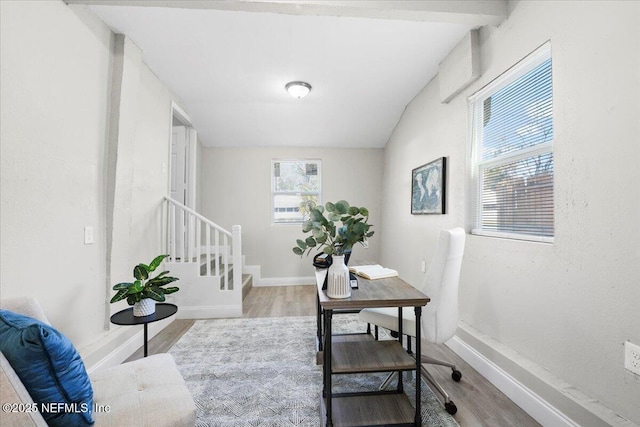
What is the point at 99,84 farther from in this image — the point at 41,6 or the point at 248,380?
the point at 248,380

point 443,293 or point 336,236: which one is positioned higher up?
point 336,236

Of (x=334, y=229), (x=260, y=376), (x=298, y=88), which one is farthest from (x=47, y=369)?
(x=298, y=88)

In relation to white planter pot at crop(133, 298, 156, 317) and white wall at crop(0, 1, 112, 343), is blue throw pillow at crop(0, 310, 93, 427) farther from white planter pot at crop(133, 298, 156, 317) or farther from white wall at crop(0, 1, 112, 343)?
white planter pot at crop(133, 298, 156, 317)

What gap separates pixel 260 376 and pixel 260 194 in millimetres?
3186

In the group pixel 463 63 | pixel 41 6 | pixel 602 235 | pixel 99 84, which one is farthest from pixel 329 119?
pixel 602 235

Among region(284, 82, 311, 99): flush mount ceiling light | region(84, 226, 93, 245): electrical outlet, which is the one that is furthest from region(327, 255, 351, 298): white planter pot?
region(284, 82, 311, 99): flush mount ceiling light

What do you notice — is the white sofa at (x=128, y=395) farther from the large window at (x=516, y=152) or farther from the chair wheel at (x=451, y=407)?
the large window at (x=516, y=152)

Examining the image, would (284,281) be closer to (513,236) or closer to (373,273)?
(373,273)

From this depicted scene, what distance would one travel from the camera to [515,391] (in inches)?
67.1

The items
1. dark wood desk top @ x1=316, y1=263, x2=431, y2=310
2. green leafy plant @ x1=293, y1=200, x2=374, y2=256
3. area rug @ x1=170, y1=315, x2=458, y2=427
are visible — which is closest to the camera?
dark wood desk top @ x1=316, y1=263, x2=431, y2=310

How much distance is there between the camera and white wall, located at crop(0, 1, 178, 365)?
149cm

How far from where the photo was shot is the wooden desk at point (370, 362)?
4.64 ft

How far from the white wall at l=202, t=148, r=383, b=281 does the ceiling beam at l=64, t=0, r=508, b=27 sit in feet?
9.54

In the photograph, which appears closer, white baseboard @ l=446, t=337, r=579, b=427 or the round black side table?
white baseboard @ l=446, t=337, r=579, b=427
